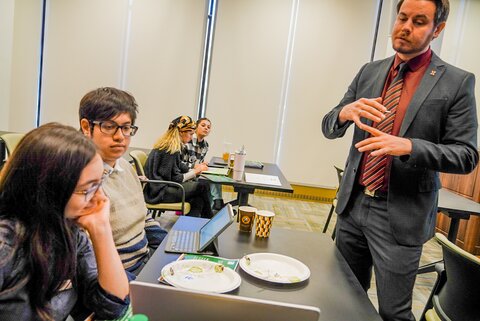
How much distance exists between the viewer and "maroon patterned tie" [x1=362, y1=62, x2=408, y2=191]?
1.29 meters

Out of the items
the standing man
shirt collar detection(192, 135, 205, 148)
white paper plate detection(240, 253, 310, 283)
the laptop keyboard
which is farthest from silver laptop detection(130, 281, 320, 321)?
shirt collar detection(192, 135, 205, 148)

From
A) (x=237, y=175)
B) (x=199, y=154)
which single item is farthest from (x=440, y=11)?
(x=199, y=154)

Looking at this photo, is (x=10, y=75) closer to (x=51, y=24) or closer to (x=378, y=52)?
(x=51, y=24)

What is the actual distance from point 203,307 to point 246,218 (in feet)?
2.54

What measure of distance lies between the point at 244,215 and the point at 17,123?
4.69 m

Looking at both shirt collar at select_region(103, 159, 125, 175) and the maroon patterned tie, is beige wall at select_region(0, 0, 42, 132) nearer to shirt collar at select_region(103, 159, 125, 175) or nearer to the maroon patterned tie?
shirt collar at select_region(103, 159, 125, 175)

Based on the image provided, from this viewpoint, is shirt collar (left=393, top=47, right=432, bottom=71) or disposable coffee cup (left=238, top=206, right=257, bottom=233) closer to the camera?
shirt collar (left=393, top=47, right=432, bottom=71)

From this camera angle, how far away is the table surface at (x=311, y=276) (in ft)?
3.09

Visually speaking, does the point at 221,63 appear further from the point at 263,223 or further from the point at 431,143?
the point at 431,143

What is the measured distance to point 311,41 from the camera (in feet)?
16.5

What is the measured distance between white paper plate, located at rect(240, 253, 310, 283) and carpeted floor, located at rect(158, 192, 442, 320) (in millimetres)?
1640

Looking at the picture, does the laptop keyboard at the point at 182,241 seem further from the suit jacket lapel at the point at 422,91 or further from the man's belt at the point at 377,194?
the suit jacket lapel at the point at 422,91

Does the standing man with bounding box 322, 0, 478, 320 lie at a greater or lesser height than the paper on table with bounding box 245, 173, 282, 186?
greater

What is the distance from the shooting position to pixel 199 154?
3.78 meters
